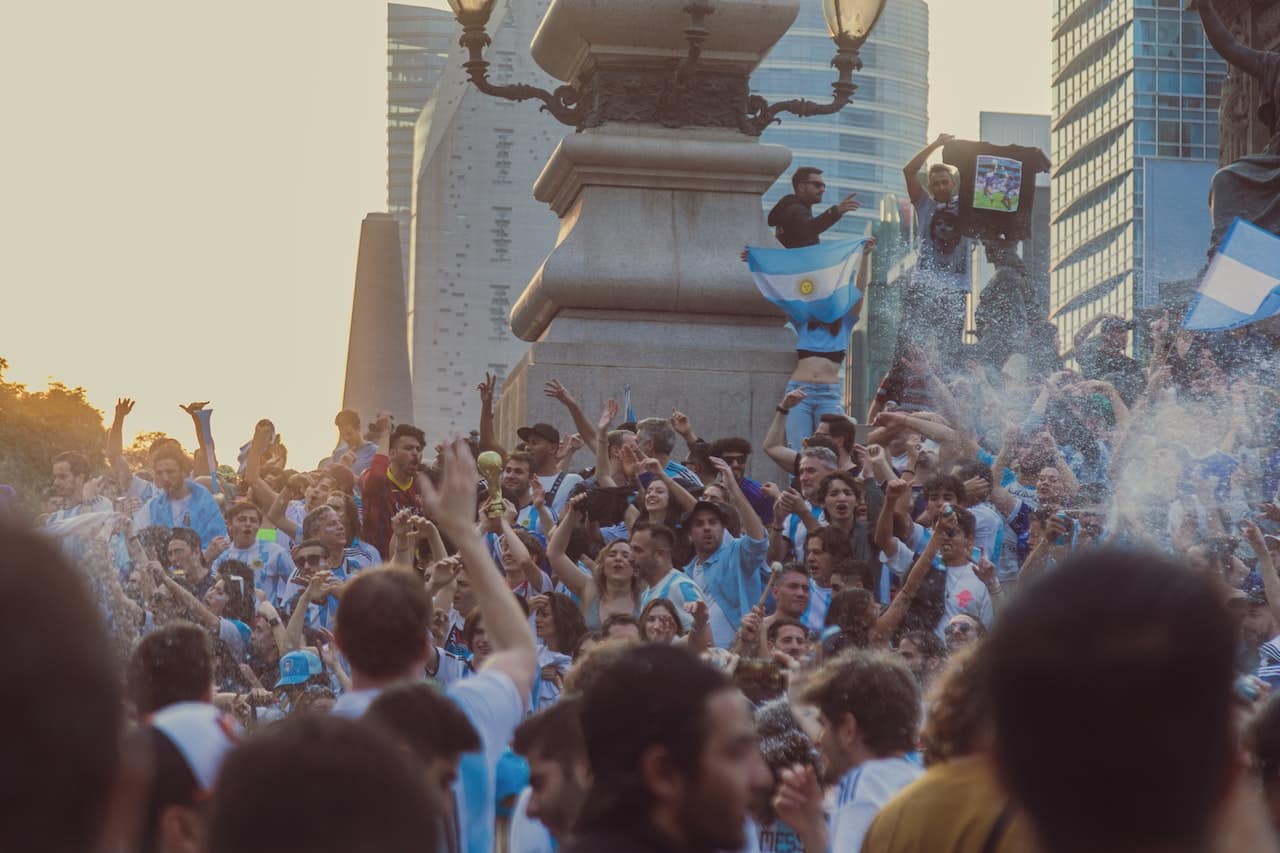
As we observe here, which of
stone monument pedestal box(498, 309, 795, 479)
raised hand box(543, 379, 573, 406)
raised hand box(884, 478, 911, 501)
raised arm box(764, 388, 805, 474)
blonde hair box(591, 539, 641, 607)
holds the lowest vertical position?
blonde hair box(591, 539, 641, 607)

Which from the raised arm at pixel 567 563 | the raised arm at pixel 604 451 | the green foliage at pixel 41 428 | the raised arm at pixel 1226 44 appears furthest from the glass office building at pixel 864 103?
the raised arm at pixel 567 563

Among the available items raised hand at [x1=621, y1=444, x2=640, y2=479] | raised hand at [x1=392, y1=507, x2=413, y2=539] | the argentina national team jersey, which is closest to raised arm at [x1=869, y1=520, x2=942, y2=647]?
raised hand at [x1=392, y1=507, x2=413, y2=539]

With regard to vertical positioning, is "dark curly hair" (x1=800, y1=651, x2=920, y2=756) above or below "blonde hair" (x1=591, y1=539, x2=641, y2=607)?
below

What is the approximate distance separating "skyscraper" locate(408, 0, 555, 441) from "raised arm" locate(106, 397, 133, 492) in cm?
6569

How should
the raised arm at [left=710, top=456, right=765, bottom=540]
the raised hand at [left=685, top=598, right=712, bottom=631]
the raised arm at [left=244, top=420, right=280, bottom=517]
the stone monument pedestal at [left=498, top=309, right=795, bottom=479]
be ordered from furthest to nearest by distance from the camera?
the stone monument pedestal at [left=498, top=309, right=795, bottom=479], the raised arm at [left=244, top=420, right=280, bottom=517], the raised arm at [left=710, top=456, right=765, bottom=540], the raised hand at [left=685, top=598, right=712, bottom=631]

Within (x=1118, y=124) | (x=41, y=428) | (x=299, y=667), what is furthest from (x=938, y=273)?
(x=1118, y=124)

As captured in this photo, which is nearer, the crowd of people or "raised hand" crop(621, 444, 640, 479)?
the crowd of people

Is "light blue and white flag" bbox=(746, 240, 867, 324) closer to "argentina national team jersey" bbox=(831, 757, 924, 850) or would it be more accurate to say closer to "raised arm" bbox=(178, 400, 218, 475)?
"raised arm" bbox=(178, 400, 218, 475)

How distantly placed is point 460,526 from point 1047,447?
767cm

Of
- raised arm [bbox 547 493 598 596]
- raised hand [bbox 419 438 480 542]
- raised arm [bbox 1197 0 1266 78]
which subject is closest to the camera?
raised hand [bbox 419 438 480 542]

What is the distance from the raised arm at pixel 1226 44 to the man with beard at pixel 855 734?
38.6 feet

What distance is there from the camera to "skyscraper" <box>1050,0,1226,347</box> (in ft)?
373

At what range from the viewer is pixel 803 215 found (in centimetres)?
1541

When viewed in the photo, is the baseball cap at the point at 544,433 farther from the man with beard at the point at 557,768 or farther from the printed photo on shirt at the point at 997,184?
the man with beard at the point at 557,768
